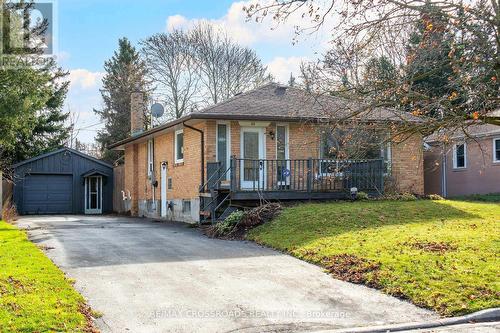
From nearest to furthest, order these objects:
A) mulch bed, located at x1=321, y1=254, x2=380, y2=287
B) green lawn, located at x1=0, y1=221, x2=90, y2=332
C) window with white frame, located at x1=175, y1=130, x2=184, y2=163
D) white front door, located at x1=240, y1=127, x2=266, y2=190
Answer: green lawn, located at x1=0, y1=221, x2=90, y2=332, mulch bed, located at x1=321, y1=254, x2=380, y2=287, white front door, located at x1=240, y1=127, x2=266, y2=190, window with white frame, located at x1=175, y1=130, x2=184, y2=163

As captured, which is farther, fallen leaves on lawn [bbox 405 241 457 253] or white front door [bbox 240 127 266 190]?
white front door [bbox 240 127 266 190]

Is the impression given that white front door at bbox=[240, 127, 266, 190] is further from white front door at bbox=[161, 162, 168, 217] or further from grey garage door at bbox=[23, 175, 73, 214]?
grey garage door at bbox=[23, 175, 73, 214]

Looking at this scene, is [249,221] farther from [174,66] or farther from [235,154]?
[174,66]

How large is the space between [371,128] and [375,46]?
1382 millimetres

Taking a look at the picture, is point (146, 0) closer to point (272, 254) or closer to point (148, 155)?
point (272, 254)

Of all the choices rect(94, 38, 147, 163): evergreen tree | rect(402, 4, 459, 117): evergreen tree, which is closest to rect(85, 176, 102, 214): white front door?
rect(94, 38, 147, 163): evergreen tree

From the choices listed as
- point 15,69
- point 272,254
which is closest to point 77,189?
point 15,69

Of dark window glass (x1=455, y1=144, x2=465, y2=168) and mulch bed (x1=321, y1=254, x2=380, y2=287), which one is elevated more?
dark window glass (x1=455, y1=144, x2=465, y2=168)

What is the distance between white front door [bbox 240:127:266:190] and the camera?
57.1ft

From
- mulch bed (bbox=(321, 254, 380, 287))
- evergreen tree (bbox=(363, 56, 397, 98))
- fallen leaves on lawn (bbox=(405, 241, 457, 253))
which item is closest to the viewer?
evergreen tree (bbox=(363, 56, 397, 98))

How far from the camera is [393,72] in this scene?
9422 millimetres

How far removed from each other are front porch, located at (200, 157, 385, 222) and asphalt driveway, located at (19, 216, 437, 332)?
4.31 metres

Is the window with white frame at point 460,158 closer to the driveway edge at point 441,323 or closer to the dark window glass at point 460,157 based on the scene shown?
the dark window glass at point 460,157

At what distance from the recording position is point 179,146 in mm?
20484
